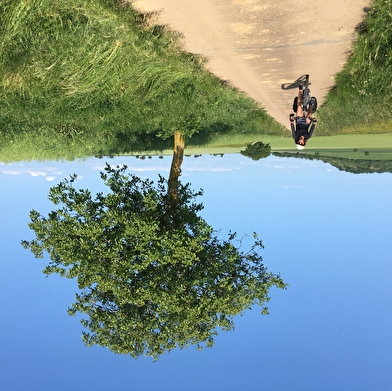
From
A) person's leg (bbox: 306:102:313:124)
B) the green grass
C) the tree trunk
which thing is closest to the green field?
the green grass

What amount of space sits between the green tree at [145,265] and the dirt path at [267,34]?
12.8 ft

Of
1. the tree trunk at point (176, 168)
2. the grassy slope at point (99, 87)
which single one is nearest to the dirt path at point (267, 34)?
the grassy slope at point (99, 87)

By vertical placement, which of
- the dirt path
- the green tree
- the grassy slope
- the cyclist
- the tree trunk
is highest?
the dirt path

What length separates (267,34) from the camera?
9758mm

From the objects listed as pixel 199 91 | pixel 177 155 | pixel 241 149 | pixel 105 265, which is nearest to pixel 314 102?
pixel 199 91

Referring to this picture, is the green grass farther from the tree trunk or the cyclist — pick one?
the tree trunk

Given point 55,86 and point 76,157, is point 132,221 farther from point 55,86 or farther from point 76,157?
point 76,157

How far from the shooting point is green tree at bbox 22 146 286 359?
9.59 meters

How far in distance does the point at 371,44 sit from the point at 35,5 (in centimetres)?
750

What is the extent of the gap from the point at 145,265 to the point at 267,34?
6317 millimetres

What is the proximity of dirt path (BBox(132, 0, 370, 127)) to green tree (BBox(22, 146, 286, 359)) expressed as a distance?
154 inches

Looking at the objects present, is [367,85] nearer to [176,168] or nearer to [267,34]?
[267,34]

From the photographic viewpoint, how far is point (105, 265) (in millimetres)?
9656

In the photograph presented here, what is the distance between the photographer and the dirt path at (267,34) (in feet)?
29.2
